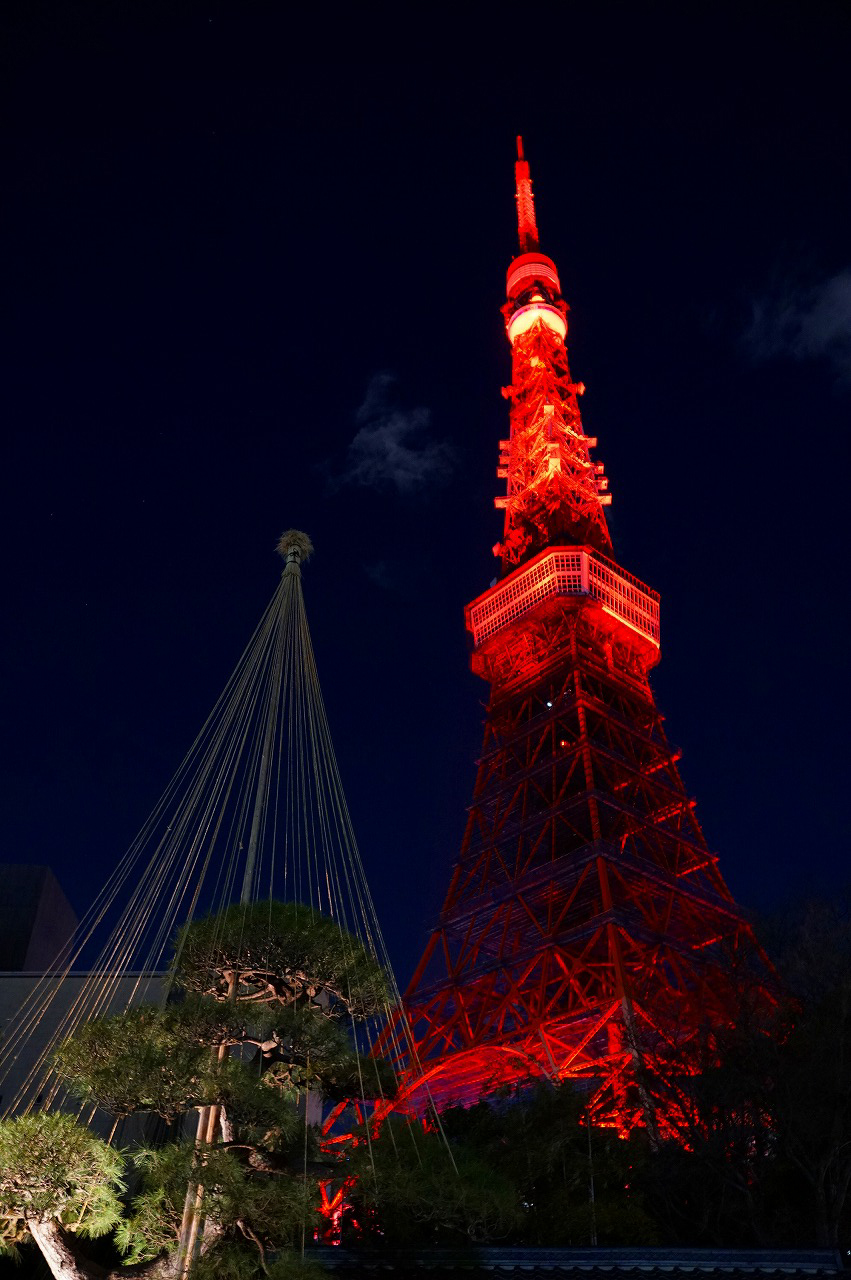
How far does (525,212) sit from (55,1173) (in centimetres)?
4275

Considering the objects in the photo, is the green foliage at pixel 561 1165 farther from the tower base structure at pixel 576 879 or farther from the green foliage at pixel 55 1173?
the green foliage at pixel 55 1173

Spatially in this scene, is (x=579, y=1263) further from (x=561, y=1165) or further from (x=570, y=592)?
(x=570, y=592)

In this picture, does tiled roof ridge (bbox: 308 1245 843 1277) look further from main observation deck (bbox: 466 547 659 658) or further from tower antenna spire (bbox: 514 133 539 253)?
tower antenna spire (bbox: 514 133 539 253)

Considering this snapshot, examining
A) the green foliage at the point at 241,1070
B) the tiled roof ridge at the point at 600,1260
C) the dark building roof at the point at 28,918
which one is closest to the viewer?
the green foliage at the point at 241,1070

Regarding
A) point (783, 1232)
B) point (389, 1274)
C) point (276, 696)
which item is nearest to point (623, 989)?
point (783, 1232)

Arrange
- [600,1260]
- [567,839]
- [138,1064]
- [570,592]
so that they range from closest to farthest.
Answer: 1. [138,1064]
2. [600,1260]
3. [567,839]
4. [570,592]

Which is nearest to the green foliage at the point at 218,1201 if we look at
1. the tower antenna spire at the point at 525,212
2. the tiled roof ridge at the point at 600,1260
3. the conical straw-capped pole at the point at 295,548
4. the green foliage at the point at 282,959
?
the tiled roof ridge at the point at 600,1260

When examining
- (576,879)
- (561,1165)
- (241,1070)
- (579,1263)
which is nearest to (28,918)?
(576,879)

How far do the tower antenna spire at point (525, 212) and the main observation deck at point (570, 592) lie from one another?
17.8 m

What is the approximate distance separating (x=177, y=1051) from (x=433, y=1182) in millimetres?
2381

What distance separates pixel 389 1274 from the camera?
9023 mm

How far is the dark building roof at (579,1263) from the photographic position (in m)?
8.71

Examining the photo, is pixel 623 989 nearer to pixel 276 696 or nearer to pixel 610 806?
pixel 610 806

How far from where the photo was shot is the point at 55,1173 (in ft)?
25.1
